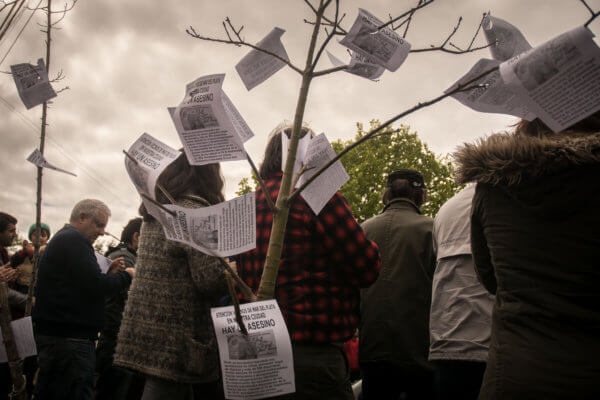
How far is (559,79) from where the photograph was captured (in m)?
0.84

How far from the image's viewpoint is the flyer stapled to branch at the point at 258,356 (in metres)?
0.83

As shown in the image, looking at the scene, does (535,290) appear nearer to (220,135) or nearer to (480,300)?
(480,300)

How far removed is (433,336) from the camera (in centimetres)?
199

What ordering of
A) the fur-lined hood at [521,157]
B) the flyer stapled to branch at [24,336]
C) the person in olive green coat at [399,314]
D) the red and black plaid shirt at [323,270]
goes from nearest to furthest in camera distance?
the fur-lined hood at [521,157], the red and black plaid shirt at [323,270], the flyer stapled to branch at [24,336], the person in olive green coat at [399,314]

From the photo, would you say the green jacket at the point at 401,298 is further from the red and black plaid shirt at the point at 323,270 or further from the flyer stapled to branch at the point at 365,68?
the flyer stapled to branch at the point at 365,68

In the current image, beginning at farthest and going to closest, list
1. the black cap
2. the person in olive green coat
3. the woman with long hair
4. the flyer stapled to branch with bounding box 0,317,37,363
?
the black cap, the person in olive green coat, the flyer stapled to branch with bounding box 0,317,37,363, the woman with long hair

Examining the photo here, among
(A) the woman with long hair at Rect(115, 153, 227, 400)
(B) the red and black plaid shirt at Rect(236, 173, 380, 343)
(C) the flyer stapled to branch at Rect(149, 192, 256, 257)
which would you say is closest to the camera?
(C) the flyer stapled to branch at Rect(149, 192, 256, 257)

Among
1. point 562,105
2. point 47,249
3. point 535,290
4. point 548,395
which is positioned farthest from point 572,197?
point 47,249

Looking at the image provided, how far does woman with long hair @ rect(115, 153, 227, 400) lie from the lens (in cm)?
171

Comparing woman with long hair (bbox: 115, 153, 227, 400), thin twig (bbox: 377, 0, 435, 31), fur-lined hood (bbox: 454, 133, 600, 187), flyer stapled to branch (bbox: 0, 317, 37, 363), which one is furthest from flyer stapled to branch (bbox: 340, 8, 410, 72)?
flyer stapled to branch (bbox: 0, 317, 37, 363)

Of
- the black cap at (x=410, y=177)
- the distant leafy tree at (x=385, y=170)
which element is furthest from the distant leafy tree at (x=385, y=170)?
the black cap at (x=410, y=177)

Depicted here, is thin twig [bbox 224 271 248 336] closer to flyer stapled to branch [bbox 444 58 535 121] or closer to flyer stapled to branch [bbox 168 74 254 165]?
flyer stapled to branch [bbox 168 74 254 165]

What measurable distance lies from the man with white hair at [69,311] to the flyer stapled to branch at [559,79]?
8.02 ft

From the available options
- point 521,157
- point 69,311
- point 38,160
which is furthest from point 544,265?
point 69,311
